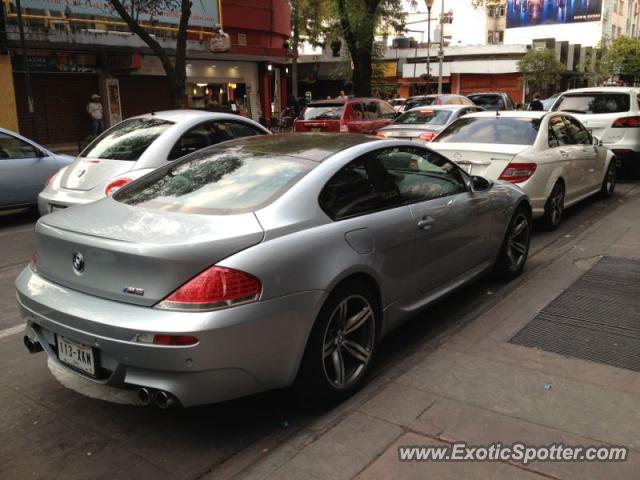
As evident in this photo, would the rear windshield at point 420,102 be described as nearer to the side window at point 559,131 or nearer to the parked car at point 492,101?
the parked car at point 492,101

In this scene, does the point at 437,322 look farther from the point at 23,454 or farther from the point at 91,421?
the point at 23,454

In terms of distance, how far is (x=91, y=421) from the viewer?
3469mm

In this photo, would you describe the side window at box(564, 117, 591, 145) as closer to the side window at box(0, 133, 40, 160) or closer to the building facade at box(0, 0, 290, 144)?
the side window at box(0, 133, 40, 160)

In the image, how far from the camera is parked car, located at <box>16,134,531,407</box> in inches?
115

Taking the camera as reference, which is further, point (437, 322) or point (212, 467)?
point (437, 322)

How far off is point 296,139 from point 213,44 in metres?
16.9

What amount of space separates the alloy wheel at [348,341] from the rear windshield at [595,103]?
9.82 m

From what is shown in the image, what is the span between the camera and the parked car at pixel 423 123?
1137cm

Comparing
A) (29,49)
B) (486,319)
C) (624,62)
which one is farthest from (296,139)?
(624,62)

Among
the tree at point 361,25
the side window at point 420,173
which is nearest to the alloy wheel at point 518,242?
the side window at point 420,173

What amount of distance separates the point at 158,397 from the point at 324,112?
1242 cm

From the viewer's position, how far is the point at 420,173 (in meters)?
4.66

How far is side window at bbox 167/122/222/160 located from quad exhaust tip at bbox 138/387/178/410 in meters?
4.38

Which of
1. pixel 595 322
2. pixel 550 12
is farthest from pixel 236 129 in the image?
pixel 550 12
